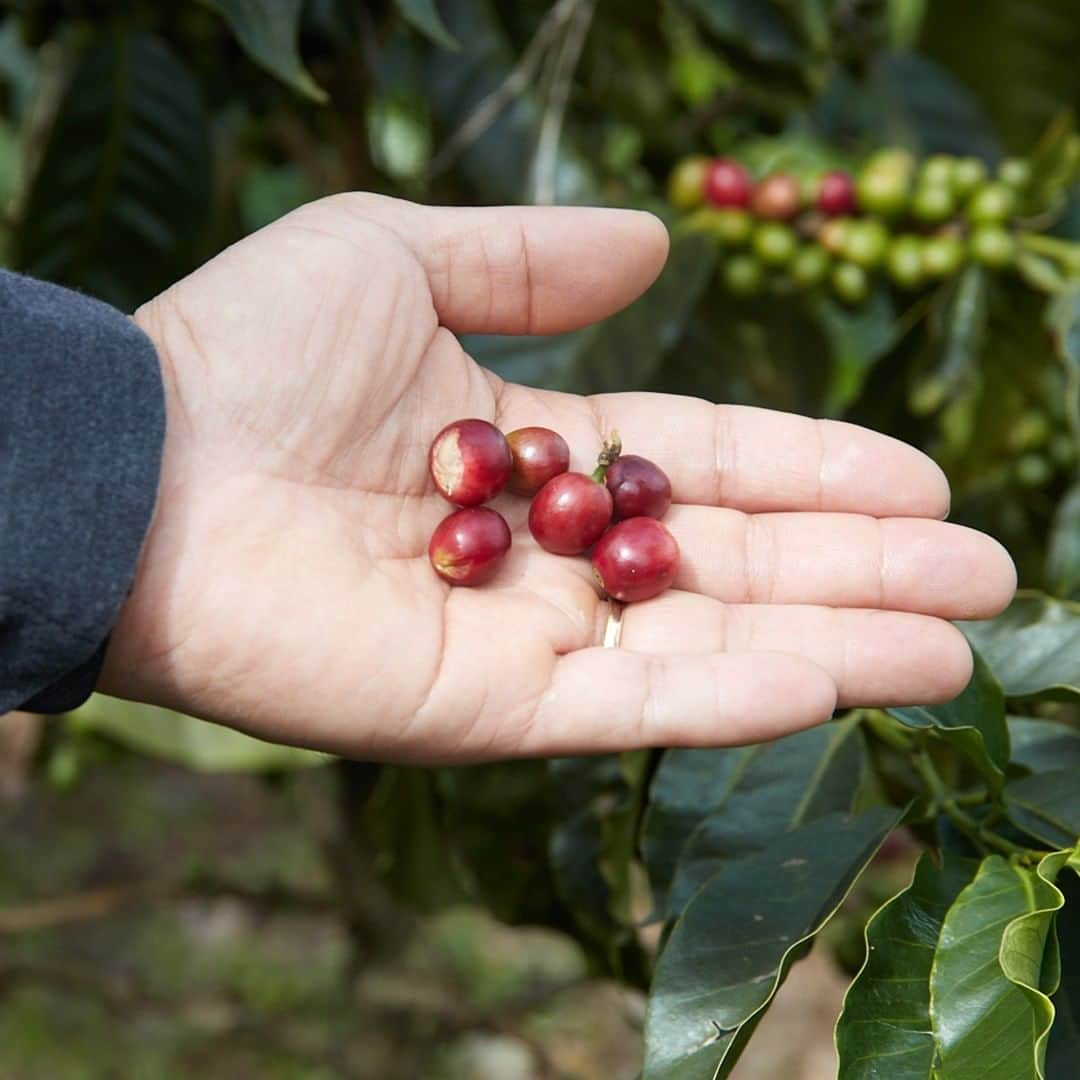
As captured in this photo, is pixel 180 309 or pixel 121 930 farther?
pixel 121 930

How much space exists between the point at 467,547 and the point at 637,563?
0.66ft

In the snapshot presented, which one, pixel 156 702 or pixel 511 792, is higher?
pixel 156 702

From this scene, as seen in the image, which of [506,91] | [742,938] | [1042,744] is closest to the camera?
[742,938]

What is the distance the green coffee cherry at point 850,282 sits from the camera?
2.30 metres

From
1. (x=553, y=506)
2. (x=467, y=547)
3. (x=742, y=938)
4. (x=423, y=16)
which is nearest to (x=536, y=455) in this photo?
(x=553, y=506)

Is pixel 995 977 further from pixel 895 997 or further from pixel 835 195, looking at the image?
pixel 835 195

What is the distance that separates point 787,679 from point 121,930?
3.60 metres

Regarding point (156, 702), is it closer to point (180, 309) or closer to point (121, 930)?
point (180, 309)

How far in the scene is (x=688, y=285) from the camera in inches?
83.6

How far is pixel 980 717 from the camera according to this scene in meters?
1.28

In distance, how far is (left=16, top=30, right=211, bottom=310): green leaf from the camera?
2119 millimetres

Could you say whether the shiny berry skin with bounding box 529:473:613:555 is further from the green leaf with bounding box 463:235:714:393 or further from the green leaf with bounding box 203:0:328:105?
the green leaf with bounding box 203:0:328:105

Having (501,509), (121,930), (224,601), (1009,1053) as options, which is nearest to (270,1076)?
(121,930)

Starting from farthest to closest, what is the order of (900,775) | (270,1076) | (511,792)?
1. (270,1076)
2. (511,792)
3. (900,775)
